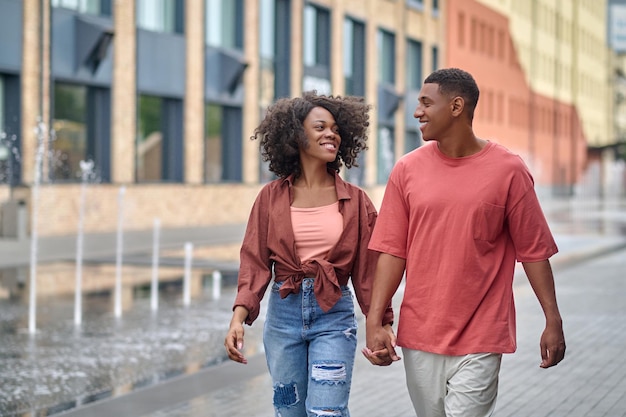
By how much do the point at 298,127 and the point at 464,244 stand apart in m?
0.91

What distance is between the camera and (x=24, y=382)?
29.1 ft

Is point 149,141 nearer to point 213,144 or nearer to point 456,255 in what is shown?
point 213,144

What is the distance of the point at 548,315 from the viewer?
4461 mm

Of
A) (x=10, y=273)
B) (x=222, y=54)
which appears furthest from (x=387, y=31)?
(x=10, y=273)

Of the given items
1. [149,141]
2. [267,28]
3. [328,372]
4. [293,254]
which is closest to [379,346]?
[328,372]

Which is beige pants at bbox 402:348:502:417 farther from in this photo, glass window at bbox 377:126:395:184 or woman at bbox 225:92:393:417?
glass window at bbox 377:126:395:184

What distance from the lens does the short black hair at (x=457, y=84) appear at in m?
4.46

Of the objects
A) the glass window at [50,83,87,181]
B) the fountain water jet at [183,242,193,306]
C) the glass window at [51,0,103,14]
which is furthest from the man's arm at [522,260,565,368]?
the glass window at [51,0,103,14]

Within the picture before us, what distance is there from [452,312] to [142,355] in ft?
20.2

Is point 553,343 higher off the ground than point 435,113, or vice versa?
point 435,113

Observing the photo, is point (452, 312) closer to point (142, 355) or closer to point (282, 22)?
point (142, 355)

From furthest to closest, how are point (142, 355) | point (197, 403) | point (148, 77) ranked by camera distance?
1. point (148, 77)
2. point (142, 355)
3. point (197, 403)

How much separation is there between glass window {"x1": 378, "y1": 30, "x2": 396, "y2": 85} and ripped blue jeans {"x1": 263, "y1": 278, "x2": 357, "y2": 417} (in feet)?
140

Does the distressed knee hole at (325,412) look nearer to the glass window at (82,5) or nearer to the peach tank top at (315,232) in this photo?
the peach tank top at (315,232)
